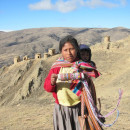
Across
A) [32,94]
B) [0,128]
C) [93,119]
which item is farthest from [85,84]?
[32,94]

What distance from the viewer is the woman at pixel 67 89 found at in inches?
83.7

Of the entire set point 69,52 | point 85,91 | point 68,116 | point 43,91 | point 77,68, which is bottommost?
point 43,91

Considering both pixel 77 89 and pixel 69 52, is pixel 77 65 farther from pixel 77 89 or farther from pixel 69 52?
pixel 77 89

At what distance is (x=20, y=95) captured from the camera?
554 inches

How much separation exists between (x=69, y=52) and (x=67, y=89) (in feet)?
1.46

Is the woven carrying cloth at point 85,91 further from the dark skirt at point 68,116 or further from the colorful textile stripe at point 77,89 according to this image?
the dark skirt at point 68,116

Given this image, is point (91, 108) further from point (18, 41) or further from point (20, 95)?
point (18, 41)

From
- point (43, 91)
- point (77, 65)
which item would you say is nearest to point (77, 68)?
point (77, 65)

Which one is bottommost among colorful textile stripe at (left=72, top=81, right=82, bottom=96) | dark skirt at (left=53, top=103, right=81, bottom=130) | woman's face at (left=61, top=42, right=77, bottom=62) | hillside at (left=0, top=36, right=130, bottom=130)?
hillside at (left=0, top=36, right=130, bottom=130)

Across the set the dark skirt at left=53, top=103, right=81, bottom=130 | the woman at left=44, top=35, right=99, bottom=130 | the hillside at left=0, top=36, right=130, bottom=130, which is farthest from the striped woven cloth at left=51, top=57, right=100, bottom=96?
the hillside at left=0, top=36, right=130, bottom=130

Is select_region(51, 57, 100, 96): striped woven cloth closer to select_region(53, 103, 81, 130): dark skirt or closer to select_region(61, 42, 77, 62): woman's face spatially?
select_region(61, 42, 77, 62): woman's face

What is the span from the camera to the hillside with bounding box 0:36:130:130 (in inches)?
238

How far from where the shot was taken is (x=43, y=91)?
46.4 ft

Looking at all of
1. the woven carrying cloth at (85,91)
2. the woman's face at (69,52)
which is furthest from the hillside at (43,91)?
the woman's face at (69,52)
